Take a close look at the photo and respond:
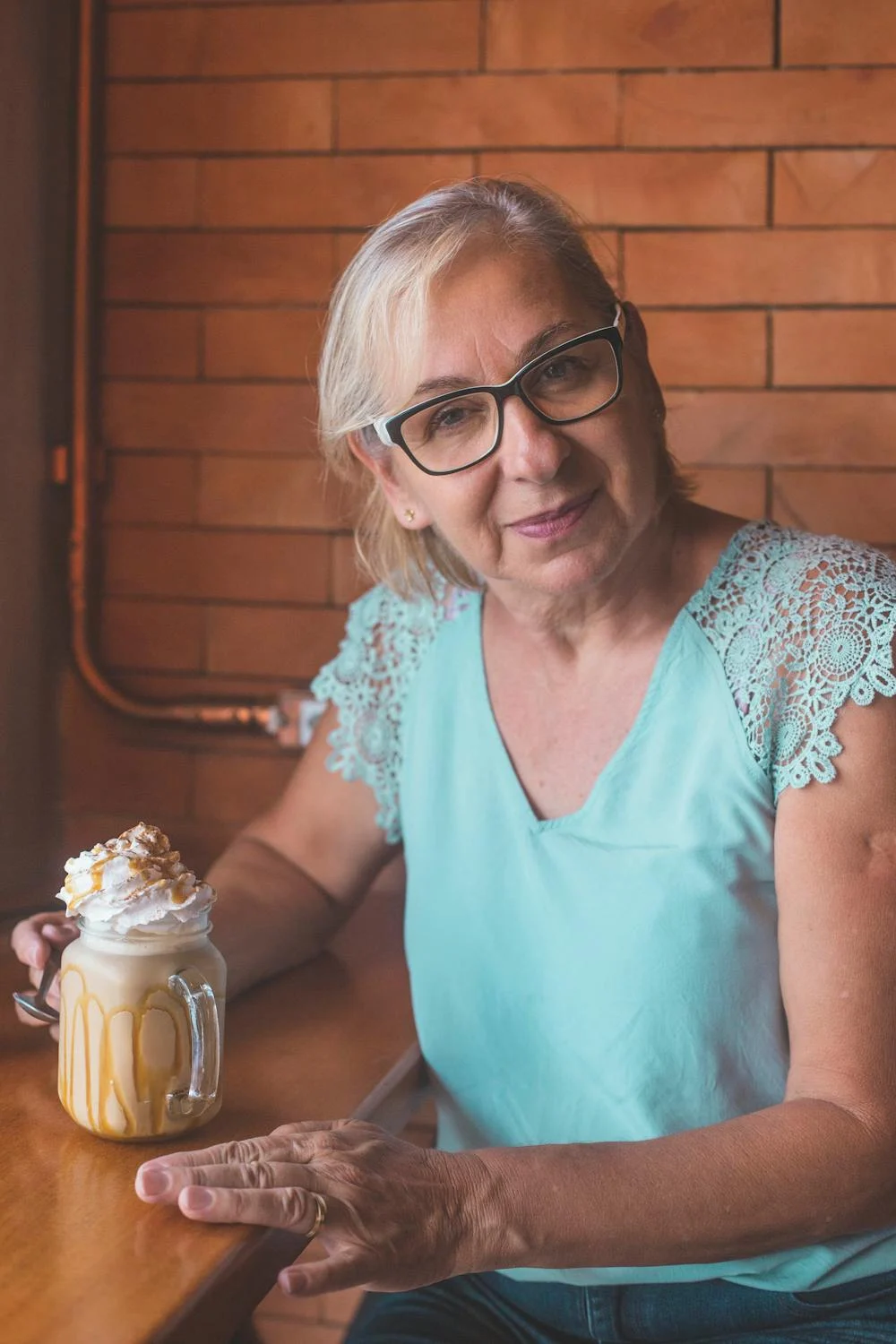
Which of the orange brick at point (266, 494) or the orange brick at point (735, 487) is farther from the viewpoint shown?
the orange brick at point (266, 494)

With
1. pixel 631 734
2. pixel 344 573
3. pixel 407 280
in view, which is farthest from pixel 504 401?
pixel 344 573

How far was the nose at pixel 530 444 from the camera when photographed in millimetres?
1269

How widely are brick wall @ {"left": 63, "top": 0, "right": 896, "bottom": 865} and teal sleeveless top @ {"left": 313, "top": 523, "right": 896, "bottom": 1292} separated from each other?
55 cm

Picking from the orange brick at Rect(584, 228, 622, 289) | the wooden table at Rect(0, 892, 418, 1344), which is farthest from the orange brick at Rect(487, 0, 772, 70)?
the wooden table at Rect(0, 892, 418, 1344)

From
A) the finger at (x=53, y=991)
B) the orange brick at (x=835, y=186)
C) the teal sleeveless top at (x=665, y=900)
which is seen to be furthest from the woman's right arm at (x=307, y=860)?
the orange brick at (x=835, y=186)

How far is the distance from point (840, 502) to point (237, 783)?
38.3 inches

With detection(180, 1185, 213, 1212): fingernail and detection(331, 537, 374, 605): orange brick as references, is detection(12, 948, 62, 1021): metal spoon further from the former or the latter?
detection(331, 537, 374, 605): orange brick

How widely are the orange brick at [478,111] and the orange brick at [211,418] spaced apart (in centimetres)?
38

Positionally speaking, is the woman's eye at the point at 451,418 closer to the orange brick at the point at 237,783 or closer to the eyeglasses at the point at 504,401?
the eyeglasses at the point at 504,401

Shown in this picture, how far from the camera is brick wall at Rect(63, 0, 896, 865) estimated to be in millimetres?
1813

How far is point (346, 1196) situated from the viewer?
0.93 m

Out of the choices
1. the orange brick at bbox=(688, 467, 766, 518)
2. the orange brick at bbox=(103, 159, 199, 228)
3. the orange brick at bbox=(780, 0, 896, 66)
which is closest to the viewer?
the orange brick at bbox=(780, 0, 896, 66)

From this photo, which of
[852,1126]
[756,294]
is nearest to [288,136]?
[756,294]

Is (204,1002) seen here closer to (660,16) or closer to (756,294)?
(756,294)
